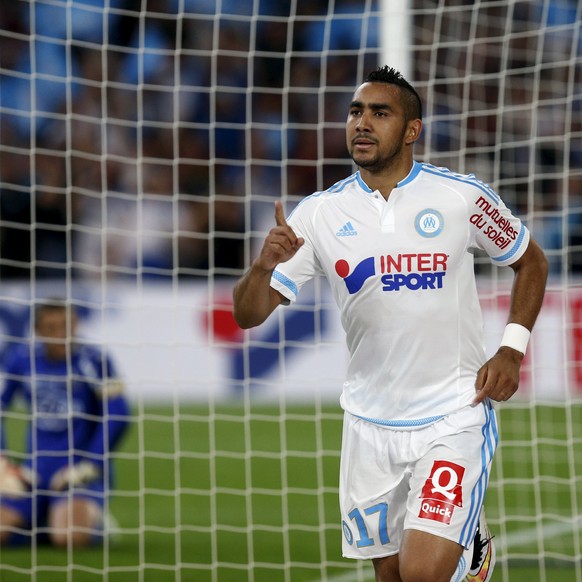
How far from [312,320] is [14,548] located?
194 inches

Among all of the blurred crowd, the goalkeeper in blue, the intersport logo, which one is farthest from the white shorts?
the blurred crowd

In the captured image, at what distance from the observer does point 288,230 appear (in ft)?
12.3

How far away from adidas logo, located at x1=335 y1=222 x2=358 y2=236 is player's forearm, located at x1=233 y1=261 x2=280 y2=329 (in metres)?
0.30

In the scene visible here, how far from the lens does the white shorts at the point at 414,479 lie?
12.7 ft

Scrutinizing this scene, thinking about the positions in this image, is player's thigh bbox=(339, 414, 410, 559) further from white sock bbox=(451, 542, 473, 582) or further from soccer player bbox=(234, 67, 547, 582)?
white sock bbox=(451, 542, 473, 582)

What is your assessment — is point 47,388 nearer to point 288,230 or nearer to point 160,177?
point 288,230

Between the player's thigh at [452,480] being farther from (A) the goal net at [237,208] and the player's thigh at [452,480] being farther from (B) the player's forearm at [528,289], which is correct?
(A) the goal net at [237,208]

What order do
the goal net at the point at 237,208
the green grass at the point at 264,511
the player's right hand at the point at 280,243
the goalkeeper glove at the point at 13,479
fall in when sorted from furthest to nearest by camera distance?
1. the goal net at the point at 237,208
2. the goalkeeper glove at the point at 13,479
3. the green grass at the point at 264,511
4. the player's right hand at the point at 280,243

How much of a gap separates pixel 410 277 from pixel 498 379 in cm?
44

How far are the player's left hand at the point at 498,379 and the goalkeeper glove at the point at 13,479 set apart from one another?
11.9ft

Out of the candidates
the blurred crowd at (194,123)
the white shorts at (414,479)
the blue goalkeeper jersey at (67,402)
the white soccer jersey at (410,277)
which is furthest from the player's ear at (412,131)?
the blurred crowd at (194,123)

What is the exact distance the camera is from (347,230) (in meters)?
4.04

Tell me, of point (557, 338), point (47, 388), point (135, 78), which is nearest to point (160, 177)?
point (135, 78)

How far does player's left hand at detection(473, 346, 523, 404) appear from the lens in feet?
13.1
